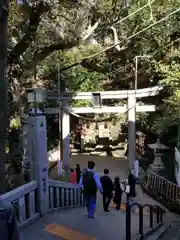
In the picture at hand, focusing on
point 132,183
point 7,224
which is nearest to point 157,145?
point 132,183

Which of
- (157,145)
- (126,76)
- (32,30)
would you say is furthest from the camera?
(126,76)

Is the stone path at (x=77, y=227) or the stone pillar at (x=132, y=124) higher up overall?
the stone pillar at (x=132, y=124)

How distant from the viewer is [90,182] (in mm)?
7230

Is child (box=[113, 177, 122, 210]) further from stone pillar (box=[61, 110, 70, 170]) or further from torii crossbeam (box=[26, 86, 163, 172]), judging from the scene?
stone pillar (box=[61, 110, 70, 170])

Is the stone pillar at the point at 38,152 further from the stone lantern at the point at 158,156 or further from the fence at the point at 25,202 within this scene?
the stone lantern at the point at 158,156

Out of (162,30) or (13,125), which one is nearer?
(13,125)

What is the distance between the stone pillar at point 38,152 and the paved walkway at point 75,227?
51 centimetres

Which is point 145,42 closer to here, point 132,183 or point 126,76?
point 126,76

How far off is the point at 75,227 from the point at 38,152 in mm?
1708

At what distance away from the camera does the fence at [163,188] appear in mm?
11725

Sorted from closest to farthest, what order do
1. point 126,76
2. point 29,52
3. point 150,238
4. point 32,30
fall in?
point 150,238 < point 32,30 < point 29,52 < point 126,76

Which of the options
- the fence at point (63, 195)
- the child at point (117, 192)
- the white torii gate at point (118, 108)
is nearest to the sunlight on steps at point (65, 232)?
the fence at point (63, 195)

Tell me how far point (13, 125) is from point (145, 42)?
9.65m

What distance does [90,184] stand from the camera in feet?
23.8
